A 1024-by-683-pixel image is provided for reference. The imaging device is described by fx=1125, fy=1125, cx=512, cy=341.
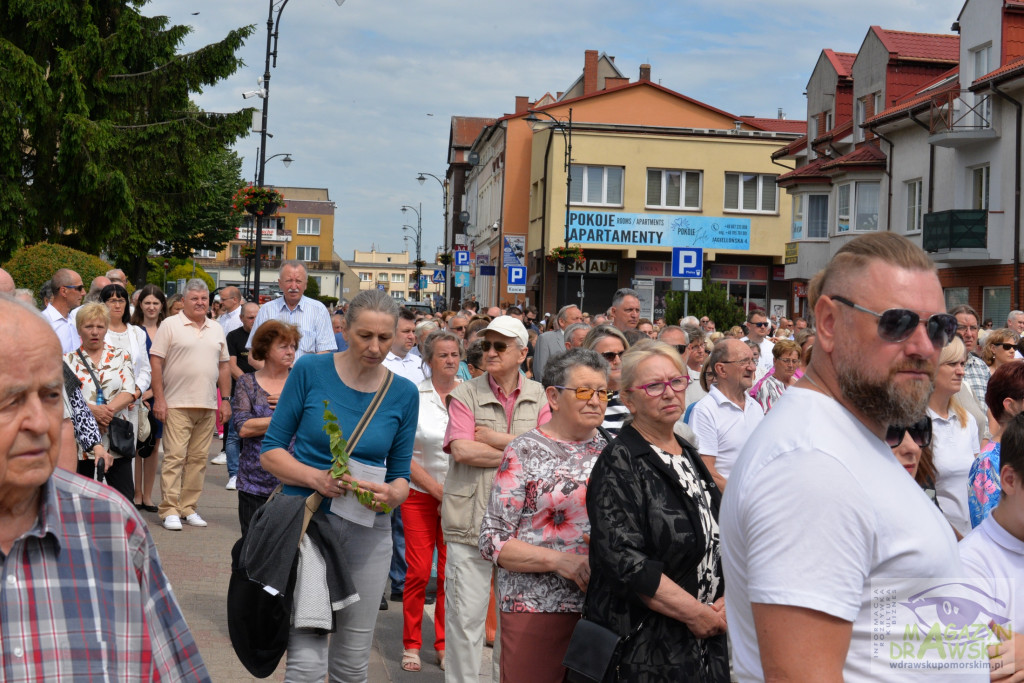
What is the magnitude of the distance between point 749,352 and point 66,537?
6.13 m

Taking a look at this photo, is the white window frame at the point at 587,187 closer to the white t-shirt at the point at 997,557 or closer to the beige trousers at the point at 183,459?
the beige trousers at the point at 183,459

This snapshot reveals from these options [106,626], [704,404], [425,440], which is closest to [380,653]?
[425,440]

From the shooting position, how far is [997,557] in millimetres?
3408

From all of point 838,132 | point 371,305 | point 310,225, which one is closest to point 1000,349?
point 371,305

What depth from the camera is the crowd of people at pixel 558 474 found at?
2.16 metres

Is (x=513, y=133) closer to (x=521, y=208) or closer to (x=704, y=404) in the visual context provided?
(x=521, y=208)

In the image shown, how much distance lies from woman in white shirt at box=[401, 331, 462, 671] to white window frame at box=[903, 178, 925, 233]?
1229 inches

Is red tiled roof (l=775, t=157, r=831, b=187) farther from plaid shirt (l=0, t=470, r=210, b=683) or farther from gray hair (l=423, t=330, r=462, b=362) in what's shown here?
plaid shirt (l=0, t=470, r=210, b=683)

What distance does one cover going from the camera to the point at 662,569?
4062mm

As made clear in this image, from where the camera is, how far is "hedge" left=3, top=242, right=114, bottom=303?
1930cm

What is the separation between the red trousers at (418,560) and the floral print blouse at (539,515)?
228 centimetres

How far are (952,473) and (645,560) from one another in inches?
109

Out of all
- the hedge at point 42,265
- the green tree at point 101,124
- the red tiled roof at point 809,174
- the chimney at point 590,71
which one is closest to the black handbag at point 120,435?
the hedge at point 42,265

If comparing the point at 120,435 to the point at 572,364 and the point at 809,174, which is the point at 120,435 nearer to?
the point at 572,364
